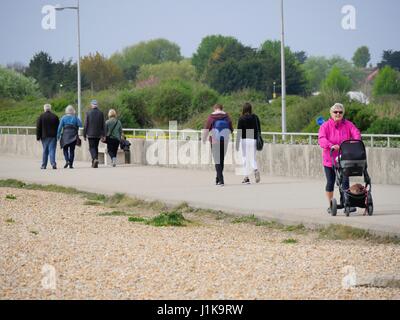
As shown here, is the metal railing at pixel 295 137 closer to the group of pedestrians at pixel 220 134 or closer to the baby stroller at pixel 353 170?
the group of pedestrians at pixel 220 134

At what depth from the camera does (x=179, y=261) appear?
42.4ft

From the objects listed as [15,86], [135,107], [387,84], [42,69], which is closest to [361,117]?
[135,107]

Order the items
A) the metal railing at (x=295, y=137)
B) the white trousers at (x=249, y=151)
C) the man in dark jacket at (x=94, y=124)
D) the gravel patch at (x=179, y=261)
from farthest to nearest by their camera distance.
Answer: the man in dark jacket at (x=94, y=124) → the metal railing at (x=295, y=137) → the white trousers at (x=249, y=151) → the gravel patch at (x=179, y=261)

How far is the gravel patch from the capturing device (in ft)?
35.9

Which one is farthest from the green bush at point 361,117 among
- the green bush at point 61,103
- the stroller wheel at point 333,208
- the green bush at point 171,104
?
the green bush at point 61,103

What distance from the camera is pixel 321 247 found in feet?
46.1

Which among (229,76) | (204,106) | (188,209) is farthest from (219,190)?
(229,76)

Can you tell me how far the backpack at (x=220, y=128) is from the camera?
900 inches

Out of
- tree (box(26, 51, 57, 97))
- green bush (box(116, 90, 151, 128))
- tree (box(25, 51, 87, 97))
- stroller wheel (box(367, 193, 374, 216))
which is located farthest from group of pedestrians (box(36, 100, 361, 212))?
tree (box(26, 51, 57, 97))

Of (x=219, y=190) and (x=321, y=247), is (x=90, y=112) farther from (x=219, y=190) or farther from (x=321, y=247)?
(x=321, y=247)

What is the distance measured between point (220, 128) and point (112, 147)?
858 centimetres

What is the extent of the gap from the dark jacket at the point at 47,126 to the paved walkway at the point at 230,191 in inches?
38.2

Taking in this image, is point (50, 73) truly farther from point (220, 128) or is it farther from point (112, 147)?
point (220, 128)

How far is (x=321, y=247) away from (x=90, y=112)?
16136 mm
